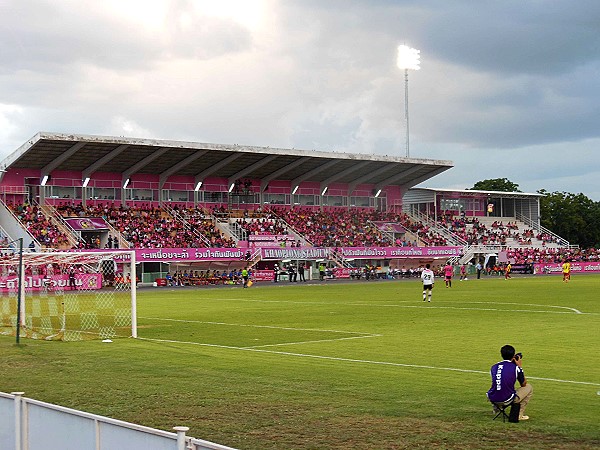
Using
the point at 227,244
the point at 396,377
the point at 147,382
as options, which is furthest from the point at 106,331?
the point at 227,244

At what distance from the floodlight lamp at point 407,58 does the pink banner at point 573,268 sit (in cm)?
2561

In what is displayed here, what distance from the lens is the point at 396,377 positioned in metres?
17.2

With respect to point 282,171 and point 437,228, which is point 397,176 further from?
point 282,171

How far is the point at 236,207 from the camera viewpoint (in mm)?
89062

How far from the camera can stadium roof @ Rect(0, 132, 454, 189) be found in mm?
73125

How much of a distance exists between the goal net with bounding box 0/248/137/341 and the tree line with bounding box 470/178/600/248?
108 m

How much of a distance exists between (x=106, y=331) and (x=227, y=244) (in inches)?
2007

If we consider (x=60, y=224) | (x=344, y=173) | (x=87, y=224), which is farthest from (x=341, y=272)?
(x=60, y=224)

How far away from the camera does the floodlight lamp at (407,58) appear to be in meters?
Answer: 93.9

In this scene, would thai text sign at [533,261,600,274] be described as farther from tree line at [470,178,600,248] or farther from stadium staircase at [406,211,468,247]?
tree line at [470,178,600,248]

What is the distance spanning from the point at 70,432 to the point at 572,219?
139433 mm

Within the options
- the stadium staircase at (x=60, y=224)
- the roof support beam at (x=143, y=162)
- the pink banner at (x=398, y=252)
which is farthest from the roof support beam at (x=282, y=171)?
the stadium staircase at (x=60, y=224)

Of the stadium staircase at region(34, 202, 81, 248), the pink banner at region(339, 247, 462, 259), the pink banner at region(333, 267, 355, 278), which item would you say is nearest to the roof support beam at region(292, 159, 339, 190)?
the pink banner at region(339, 247, 462, 259)

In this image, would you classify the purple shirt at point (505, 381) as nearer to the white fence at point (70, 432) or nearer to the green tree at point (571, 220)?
the white fence at point (70, 432)
